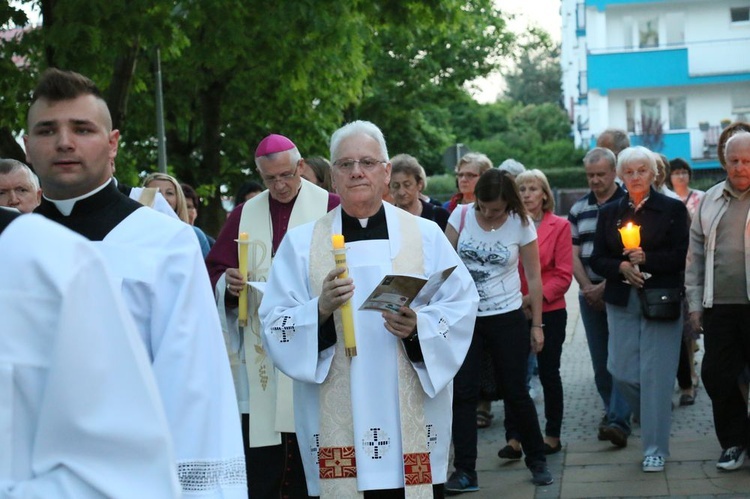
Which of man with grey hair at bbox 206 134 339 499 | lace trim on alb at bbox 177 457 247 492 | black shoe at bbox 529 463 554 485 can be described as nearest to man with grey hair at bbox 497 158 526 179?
black shoe at bbox 529 463 554 485

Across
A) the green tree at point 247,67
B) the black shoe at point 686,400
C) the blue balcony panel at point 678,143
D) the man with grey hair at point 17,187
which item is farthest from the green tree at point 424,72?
the man with grey hair at point 17,187

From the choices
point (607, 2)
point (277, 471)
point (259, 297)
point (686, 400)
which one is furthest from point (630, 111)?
point (277, 471)

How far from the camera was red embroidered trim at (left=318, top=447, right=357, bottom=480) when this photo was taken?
577cm

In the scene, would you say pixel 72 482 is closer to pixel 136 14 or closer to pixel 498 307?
pixel 498 307

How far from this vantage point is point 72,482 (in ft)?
7.64

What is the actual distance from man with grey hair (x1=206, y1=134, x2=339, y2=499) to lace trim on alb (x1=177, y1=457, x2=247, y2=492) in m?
3.36

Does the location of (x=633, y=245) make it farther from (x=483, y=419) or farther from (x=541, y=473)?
(x=483, y=419)

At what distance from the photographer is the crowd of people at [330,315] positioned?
2.33 metres

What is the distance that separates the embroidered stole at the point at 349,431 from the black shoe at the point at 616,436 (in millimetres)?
3969

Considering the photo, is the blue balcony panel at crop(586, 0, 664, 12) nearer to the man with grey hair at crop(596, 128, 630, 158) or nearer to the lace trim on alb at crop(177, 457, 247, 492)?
the man with grey hair at crop(596, 128, 630, 158)

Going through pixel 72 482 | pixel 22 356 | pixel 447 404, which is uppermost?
pixel 22 356

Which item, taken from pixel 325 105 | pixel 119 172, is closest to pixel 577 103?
pixel 325 105

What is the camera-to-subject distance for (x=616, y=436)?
31.1 feet

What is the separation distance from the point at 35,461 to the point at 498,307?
6379mm
